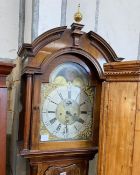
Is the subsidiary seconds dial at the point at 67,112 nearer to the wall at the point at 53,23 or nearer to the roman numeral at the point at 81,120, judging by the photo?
the roman numeral at the point at 81,120

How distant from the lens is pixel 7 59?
196cm

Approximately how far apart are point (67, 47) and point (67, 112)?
0.42 meters

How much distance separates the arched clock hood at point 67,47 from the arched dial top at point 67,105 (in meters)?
0.10

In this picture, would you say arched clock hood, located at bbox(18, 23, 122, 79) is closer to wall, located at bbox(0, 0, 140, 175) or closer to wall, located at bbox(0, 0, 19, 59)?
wall, located at bbox(0, 0, 140, 175)

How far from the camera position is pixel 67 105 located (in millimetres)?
1555

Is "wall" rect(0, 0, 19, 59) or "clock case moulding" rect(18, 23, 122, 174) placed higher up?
"wall" rect(0, 0, 19, 59)

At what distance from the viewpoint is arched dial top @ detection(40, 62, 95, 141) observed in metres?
1.50

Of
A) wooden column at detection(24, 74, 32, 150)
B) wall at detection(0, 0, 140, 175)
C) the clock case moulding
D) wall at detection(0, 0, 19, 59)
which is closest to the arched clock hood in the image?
the clock case moulding

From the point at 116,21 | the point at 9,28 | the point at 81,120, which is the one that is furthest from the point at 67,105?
the point at 116,21

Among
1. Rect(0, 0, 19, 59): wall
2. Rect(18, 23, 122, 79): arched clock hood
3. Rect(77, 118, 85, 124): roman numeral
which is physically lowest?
Rect(77, 118, 85, 124): roman numeral

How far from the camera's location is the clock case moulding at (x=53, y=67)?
56.4 inches

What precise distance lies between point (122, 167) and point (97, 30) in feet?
4.08

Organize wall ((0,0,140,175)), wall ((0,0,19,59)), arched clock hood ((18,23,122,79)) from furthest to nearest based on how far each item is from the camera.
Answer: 1. wall ((0,0,19,59))
2. wall ((0,0,140,175))
3. arched clock hood ((18,23,122,79))

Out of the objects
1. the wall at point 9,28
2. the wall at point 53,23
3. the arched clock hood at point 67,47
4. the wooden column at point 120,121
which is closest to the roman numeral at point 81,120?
the wooden column at point 120,121
